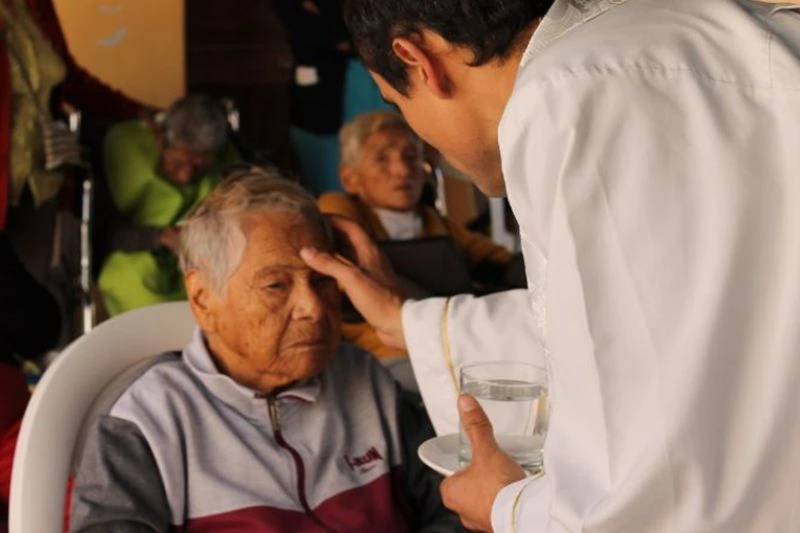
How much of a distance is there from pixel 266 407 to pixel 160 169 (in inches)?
111

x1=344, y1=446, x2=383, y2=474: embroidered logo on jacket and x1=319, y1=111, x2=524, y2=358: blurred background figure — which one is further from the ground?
x1=344, y1=446, x2=383, y2=474: embroidered logo on jacket

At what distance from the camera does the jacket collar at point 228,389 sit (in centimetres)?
199

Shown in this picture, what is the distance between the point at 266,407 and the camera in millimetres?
2010

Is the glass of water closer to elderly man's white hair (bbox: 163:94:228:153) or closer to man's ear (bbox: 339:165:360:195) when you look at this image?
man's ear (bbox: 339:165:360:195)

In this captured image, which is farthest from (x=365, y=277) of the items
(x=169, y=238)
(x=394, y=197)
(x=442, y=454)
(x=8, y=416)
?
(x=169, y=238)

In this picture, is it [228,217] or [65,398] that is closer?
[65,398]

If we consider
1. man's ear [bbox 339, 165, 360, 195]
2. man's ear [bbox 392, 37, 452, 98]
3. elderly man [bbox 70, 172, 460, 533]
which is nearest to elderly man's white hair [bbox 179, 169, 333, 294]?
elderly man [bbox 70, 172, 460, 533]

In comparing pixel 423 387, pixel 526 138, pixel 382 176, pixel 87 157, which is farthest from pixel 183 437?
pixel 87 157

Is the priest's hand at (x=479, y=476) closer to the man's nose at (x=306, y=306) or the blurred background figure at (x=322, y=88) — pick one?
the man's nose at (x=306, y=306)

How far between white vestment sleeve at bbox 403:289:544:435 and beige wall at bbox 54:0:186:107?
371 cm

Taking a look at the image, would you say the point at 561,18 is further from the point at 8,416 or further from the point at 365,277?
the point at 8,416

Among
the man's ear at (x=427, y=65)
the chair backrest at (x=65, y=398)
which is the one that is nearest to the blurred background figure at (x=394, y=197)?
the chair backrest at (x=65, y=398)

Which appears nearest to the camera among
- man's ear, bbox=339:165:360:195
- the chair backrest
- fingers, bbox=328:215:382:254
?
the chair backrest

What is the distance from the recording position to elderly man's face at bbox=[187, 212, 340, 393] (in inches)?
80.4
